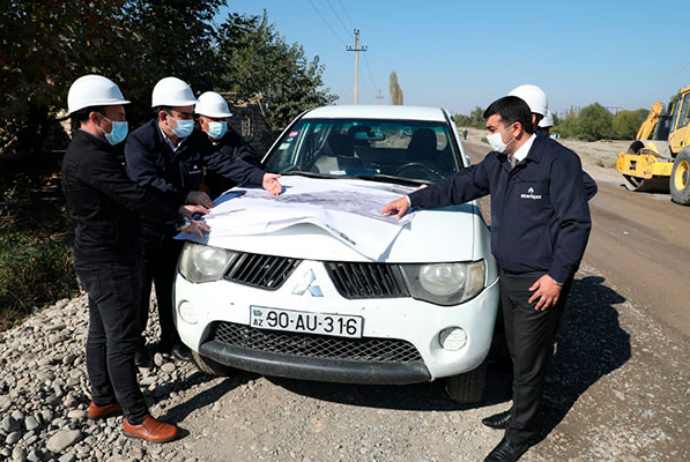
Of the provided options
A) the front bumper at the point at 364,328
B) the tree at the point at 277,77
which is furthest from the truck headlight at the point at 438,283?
the tree at the point at 277,77

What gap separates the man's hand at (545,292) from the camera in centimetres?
228

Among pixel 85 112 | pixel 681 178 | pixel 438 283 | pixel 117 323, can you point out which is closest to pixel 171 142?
pixel 85 112

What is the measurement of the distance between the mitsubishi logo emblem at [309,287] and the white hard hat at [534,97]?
1.59 meters

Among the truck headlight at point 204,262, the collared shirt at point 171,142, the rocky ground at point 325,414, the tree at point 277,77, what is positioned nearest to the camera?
the rocky ground at point 325,414

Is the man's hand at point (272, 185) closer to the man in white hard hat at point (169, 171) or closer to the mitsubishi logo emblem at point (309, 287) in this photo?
the man in white hard hat at point (169, 171)

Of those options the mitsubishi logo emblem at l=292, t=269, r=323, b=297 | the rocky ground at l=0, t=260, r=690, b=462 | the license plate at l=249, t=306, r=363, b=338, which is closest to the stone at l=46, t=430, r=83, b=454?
the rocky ground at l=0, t=260, r=690, b=462

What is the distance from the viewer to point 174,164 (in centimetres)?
323

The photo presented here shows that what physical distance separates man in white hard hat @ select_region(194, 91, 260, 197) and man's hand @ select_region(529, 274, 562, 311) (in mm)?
2369

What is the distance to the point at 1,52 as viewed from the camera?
17.0 ft

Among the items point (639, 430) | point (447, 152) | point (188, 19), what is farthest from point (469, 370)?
point (188, 19)

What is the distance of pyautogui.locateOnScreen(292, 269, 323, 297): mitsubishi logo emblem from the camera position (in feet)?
8.02

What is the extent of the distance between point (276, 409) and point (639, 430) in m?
2.11

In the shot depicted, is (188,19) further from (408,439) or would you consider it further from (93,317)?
(408,439)

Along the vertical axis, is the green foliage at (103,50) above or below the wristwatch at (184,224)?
above
